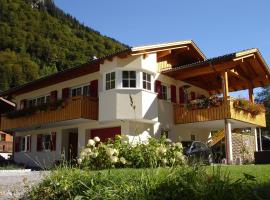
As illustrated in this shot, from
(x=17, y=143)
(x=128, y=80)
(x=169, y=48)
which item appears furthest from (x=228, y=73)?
(x=17, y=143)

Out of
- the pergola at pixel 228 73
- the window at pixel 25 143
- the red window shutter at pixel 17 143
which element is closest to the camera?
the pergola at pixel 228 73

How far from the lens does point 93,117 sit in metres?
23.4

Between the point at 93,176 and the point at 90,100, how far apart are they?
1558 cm

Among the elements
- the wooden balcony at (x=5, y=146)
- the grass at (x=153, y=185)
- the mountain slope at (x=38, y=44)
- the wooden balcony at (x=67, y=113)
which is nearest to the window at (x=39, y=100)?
the wooden balcony at (x=67, y=113)

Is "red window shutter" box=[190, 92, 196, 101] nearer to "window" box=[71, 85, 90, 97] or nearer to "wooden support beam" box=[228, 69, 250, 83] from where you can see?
"wooden support beam" box=[228, 69, 250, 83]

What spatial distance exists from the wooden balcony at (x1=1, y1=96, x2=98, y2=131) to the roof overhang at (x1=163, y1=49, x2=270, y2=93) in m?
4.96

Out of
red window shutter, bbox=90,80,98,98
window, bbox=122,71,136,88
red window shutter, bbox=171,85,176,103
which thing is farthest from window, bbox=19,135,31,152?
red window shutter, bbox=171,85,176,103

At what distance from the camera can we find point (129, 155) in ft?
35.8

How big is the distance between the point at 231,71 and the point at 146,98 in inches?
218

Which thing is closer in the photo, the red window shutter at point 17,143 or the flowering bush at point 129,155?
the flowering bush at point 129,155

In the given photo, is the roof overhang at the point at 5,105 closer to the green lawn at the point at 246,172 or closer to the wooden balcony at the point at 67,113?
the wooden balcony at the point at 67,113

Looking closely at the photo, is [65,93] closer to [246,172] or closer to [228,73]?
[228,73]

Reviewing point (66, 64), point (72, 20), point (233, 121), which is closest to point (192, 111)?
point (233, 121)

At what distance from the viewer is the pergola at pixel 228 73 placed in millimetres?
22000
